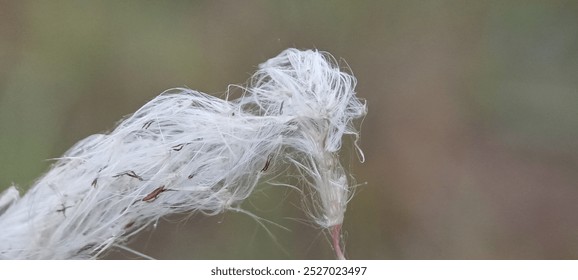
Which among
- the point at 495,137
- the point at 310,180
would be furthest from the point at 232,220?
the point at 495,137

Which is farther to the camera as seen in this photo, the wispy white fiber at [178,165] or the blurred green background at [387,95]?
the blurred green background at [387,95]

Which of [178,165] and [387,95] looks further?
[387,95]

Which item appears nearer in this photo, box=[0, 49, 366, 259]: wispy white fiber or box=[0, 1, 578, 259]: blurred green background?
box=[0, 49, 366, 259]: wispy white fiber
